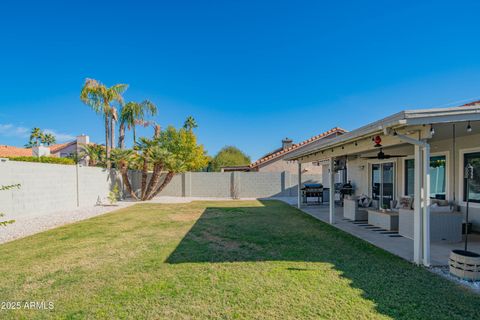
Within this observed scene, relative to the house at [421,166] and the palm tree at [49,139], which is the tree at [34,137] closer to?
the palm tree at [49,139]

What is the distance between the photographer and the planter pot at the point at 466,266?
4.23 m

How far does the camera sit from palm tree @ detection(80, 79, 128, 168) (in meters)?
19.1

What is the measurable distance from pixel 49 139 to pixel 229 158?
2992 centimetres

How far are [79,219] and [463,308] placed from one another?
38.4 feet

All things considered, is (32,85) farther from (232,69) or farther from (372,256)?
(372,256)

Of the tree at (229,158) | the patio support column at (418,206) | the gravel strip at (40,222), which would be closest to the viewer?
the patio support column at (418,206)

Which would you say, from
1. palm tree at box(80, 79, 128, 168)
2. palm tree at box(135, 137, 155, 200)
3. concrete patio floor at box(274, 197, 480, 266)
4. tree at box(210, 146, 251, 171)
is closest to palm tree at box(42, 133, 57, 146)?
tree at box(210, 146, 251, 171)

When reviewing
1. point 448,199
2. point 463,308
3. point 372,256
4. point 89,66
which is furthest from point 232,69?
point 463,308

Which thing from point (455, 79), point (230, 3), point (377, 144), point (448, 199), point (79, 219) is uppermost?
point (230, 3)

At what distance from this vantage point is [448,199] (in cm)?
808

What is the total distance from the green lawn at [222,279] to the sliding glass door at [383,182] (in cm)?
517

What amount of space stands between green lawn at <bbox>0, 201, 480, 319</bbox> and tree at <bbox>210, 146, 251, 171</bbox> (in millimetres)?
34190

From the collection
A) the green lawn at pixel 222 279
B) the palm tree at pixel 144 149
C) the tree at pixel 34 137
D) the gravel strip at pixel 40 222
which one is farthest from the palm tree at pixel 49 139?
the green lawn at pixel 222 279

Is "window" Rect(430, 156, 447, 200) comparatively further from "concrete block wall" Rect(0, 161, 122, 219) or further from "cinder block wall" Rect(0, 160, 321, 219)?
"concrete block wall" Rect(0, 161, 122, 219)
